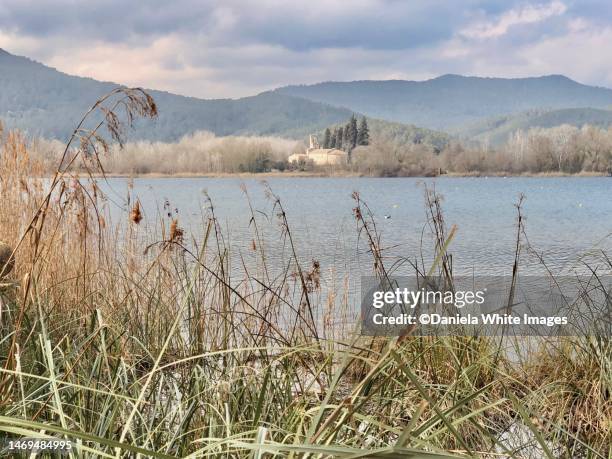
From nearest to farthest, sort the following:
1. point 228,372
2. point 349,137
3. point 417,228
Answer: point 228,372 → point 417,228 → point 349,137

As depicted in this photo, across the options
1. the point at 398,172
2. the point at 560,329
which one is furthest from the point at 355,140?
the point at 560,329

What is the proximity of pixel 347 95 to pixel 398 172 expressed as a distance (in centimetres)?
15415

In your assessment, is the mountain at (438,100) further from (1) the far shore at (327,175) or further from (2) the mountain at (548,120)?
(1) the far shore at (327,175)

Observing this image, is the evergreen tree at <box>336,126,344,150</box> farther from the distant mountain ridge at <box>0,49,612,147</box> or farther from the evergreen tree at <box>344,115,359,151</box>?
the distant mountain ridge at <box>0,49,612,147</box>

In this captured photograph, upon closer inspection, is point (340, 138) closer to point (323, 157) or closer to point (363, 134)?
point (363, 134)

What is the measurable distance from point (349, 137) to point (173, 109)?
234 ft

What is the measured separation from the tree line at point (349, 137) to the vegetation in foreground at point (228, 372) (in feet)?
130

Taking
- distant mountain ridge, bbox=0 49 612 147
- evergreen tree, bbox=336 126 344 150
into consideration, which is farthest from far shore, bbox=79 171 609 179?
distant mountain ridge, bbox=0 49 612 147

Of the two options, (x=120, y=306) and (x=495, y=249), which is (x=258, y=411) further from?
(x=495, y=249)

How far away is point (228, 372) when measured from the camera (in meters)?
1.88

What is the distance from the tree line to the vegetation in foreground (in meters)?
39.8

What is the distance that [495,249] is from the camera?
39.3 feet

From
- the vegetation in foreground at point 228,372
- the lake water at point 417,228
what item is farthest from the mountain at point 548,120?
the vegetation in foreground at point 228,372

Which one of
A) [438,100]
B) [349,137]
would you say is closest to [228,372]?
[349,137]
